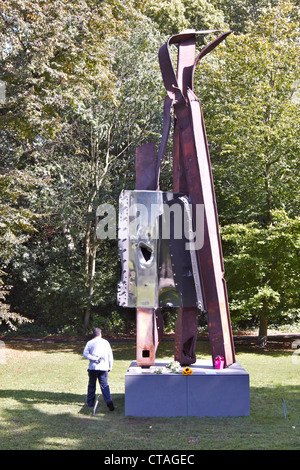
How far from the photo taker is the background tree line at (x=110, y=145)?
14492 mm

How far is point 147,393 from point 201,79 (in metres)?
14.4

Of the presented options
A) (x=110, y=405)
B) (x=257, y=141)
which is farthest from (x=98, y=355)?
(x=257, y=141)

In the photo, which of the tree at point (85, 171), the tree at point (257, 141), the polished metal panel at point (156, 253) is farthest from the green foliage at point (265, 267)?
the polished metal panel at point (156, 253)

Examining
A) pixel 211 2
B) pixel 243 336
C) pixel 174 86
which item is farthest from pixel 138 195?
pixel 211 2

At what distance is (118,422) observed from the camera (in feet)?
24.9

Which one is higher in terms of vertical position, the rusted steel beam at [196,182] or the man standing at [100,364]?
the rusted steel beam at [196,182]

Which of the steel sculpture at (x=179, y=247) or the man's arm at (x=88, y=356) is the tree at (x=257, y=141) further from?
the man's arm at (x=88, y=356)

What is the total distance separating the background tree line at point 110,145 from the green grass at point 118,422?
133 inches

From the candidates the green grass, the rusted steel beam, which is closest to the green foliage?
the green grass

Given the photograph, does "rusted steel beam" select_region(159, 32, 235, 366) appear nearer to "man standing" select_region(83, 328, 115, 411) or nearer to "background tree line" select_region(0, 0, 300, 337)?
"man standing" select_region(83, 328, 115, 411)

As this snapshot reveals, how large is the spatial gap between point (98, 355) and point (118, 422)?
1171 millimetres

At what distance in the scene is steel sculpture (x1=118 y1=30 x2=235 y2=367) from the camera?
8414 mm

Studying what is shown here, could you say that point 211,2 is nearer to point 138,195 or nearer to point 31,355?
point 31,355

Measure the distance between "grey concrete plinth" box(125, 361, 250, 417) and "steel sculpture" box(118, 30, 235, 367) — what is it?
564 mm
